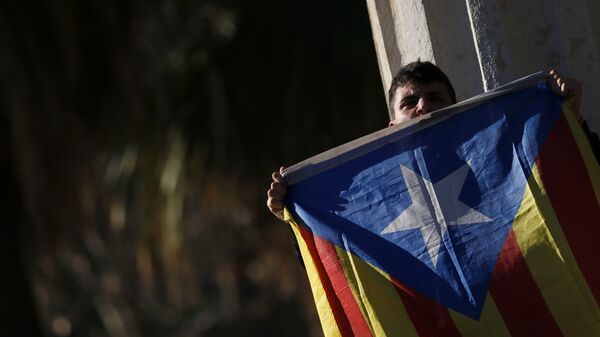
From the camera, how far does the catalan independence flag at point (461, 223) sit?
11.4 ft

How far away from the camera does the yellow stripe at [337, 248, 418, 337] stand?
3572 mm

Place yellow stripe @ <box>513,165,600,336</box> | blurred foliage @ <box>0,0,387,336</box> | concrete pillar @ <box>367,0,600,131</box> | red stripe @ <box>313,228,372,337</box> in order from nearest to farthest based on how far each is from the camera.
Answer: yellow stripe @ <box>513,165,600,336</box> < red stripe @ <box>313,228,372,337</box> < concrete pillar @ <box>367,0,600,131</box> < blurred foliage @ <box>0,0,387,336</box>

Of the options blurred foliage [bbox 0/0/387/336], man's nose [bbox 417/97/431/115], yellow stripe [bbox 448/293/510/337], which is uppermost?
blurred foliage [bbox 0/0/387/336]

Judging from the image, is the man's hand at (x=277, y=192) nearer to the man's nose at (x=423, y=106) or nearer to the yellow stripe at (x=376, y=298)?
the yellow stripe at (x=376, y=298)

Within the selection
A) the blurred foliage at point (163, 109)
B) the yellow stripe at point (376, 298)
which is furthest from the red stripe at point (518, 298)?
the blurred foliage at point (163, 109)

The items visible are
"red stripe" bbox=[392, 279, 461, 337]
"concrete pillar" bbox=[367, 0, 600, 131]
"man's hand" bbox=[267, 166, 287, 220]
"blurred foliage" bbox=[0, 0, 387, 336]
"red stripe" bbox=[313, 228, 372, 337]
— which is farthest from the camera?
"blurred foliage" bbox=[0, 0, 387, 336]

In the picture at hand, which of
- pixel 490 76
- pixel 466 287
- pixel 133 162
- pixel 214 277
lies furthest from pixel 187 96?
pixel 214 277

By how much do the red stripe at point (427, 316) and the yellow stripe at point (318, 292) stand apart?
22 cm

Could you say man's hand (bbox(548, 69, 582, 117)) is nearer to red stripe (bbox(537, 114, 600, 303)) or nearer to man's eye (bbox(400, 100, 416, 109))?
red stripe (bbox(537, 114, 600, 303))

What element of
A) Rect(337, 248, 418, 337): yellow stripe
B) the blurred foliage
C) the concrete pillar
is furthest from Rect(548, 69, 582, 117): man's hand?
the blurred foliage

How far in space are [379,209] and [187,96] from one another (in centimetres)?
440

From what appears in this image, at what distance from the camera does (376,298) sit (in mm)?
3631

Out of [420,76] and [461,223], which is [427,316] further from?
[420,76]

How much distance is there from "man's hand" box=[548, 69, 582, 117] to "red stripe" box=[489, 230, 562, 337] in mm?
432
